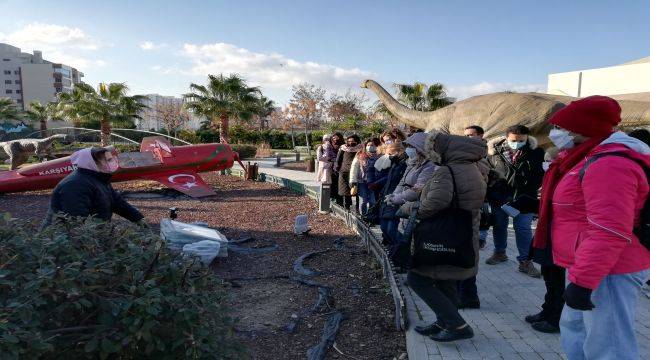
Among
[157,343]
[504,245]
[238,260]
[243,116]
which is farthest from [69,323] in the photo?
[243,116]

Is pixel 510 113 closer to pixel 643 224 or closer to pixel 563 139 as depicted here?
pixel 563 139

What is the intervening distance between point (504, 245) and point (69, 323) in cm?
500

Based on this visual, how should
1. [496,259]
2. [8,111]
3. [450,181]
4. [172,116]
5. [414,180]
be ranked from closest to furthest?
1. [450,181]
2. [414,180]
3. [496,259]
4. [8,111]
5. [172,116]

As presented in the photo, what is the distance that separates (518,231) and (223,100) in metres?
20.1

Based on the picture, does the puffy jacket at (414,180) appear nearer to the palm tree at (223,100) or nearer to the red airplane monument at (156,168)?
the red airplane monument at (156,168)

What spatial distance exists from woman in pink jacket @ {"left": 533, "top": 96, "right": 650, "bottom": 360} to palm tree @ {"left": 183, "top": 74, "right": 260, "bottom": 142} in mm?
21337

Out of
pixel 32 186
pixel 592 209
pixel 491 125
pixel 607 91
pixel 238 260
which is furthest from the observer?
pixel 607 91

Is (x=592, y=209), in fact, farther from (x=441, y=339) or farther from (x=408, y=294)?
(x=408, y=294)

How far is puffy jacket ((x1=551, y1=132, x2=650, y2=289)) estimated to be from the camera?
182cm

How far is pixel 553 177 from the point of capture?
2.37 m

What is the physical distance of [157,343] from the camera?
5.16ft

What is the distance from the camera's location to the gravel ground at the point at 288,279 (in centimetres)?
353

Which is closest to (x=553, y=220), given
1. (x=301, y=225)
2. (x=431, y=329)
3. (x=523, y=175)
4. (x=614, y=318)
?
(x=614, y=318)

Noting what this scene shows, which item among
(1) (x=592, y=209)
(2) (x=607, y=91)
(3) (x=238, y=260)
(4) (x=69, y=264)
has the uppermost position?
(2) (x=607, y=91)
